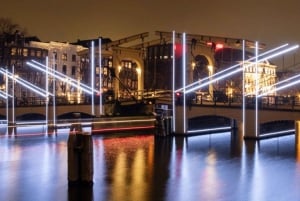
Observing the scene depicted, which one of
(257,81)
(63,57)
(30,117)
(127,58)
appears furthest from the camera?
(63,57)

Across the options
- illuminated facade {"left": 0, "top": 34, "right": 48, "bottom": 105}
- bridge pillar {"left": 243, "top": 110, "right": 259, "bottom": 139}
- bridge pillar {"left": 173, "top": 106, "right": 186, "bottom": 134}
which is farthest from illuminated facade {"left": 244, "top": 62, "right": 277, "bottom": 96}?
illuminated facade {"left": 0, "top": 34, "right": 48, "bottom": 105}

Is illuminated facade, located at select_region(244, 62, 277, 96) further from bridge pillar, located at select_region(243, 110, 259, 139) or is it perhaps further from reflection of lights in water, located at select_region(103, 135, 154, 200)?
→ reflection of lights in water, located at select_region(103, 135, 154, 200)

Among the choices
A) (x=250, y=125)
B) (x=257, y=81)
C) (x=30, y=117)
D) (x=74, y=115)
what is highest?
(x=257, y=81)

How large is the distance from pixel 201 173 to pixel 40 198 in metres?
8.47

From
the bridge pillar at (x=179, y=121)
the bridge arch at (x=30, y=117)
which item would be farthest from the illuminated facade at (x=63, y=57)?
the bridge pillar at (x=179, y=121)

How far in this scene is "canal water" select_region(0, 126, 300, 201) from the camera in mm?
19344

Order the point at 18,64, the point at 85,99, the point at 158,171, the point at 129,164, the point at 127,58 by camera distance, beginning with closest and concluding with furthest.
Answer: the point at 158,171 → the point at 129,164 → the point at 85,99 → the point at 127,58 → the point at 18,64

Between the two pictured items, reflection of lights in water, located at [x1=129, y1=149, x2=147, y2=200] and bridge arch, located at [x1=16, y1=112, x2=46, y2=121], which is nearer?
reflection of lights in water, located at [x1=129, y1=149, x2=147, y2=200]

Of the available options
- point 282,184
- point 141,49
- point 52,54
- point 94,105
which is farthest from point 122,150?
point 52,54

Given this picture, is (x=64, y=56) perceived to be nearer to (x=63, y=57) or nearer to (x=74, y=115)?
(x=63, y=57)

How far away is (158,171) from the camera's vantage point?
24891 millimetres

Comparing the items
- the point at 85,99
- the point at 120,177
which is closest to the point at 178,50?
the point at 85,99

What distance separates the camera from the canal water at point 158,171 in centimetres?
1934

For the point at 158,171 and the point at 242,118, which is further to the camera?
the point at 242,118
